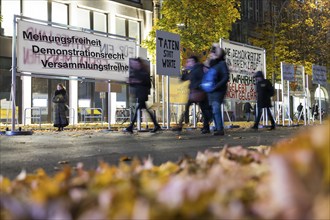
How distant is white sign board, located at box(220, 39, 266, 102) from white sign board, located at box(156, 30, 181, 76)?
2.00 meters

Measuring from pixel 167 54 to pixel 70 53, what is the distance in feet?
10.6

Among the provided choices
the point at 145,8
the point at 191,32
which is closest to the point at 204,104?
the point at 191,32

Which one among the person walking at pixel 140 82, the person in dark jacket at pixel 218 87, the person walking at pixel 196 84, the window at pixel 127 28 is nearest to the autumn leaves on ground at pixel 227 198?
the person in dark jacket at pixel 218 87

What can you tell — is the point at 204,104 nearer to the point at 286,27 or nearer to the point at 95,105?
the point at 95,105

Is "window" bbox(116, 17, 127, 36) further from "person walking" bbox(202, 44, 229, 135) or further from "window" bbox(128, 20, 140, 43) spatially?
"person walking" bbox(202, 44, 229, 135)

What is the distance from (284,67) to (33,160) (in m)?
15.5

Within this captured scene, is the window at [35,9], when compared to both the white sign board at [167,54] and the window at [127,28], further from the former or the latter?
the white sign board at [167,54]

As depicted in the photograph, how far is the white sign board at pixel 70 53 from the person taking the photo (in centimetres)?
1145

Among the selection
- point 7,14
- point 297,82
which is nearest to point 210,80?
point 297,82

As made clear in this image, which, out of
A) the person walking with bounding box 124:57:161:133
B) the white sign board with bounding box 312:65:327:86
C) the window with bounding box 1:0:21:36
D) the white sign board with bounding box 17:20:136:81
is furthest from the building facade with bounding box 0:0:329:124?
the person walking with bounding box 124:57:161:133

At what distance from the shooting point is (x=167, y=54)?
570 inches

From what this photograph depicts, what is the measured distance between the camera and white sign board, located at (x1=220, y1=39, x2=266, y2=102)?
54.4ft

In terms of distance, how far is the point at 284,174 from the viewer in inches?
55.0

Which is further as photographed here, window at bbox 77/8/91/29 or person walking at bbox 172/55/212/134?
window at bbox 77/8/91/29
